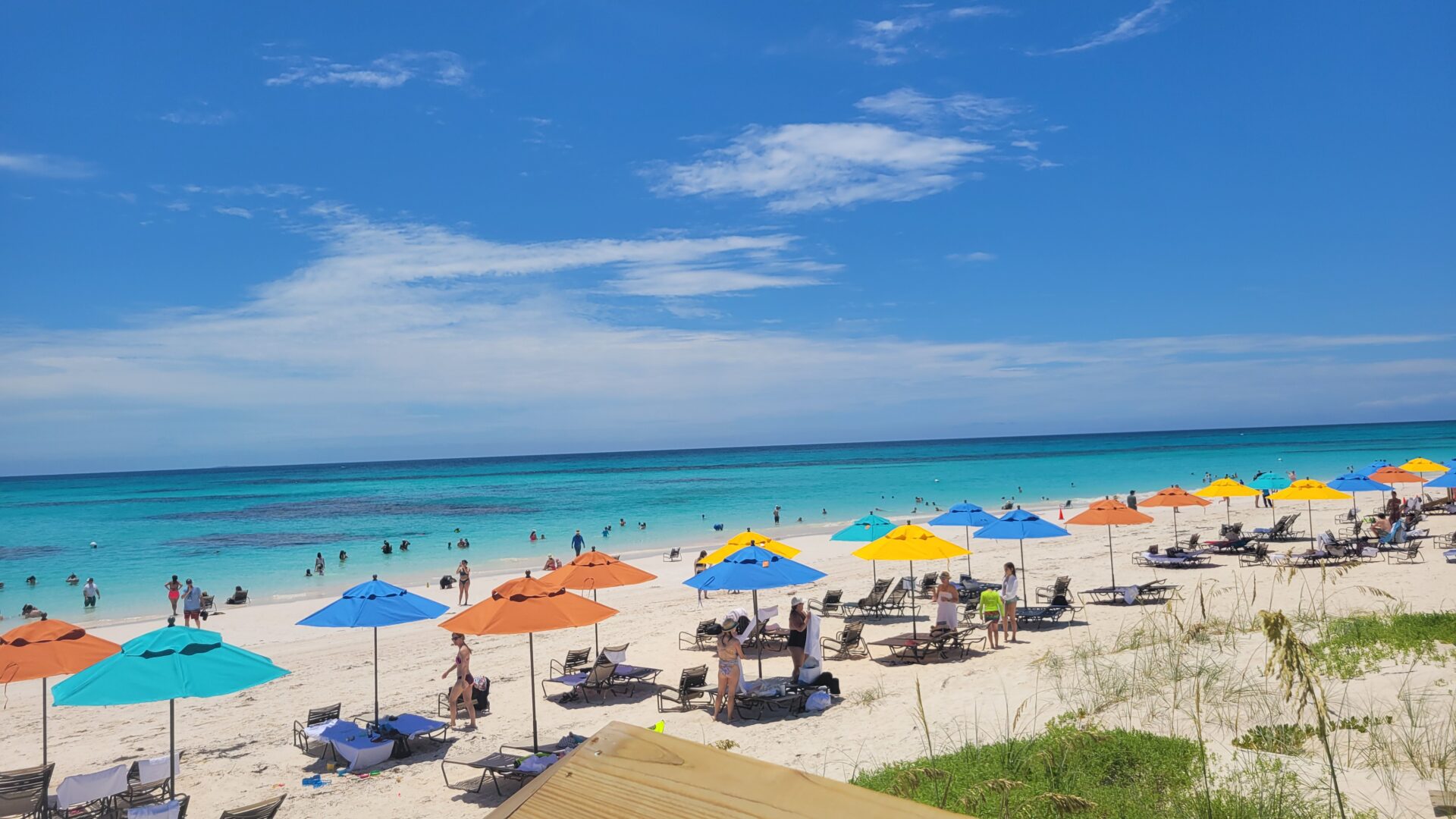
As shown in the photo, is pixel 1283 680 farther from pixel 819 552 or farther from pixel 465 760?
pixel 819 552

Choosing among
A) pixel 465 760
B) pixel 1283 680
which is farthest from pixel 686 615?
pixel 1283 680

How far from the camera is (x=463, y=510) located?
211ft

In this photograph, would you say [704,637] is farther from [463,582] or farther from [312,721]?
[463,582]

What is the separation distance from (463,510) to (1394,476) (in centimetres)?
5586

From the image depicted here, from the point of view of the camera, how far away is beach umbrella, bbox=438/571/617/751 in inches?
382

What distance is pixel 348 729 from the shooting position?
11.1m

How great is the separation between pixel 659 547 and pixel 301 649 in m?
19.7

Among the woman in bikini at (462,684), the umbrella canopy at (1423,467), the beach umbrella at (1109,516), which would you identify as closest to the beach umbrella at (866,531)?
the beach umbrella at (1109,516)

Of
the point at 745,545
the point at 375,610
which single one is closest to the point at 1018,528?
the point at 745,545

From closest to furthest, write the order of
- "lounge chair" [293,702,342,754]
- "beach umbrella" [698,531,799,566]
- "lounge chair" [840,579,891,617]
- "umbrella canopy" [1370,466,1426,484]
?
1. "lounge chair" [293,702,342,754]
2. "beach umbrella" [698,531,799,566]
3. "lounge chair" [840,579,891,617]
4. "umbrella canopy" [1370,466,1426,484]

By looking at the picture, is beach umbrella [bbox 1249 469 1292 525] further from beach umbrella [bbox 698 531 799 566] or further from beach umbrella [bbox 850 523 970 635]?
beach umbrella [bbox 698 531 799 566]

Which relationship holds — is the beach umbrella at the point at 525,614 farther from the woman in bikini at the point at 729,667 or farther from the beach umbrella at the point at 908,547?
the beach umbrella at the point at 908,547

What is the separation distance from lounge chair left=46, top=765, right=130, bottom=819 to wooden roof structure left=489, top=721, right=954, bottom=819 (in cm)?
1061

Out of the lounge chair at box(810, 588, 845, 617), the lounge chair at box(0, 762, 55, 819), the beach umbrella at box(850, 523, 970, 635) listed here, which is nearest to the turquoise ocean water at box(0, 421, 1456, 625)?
the lounge chair at box(810, 588, 845, 617)
